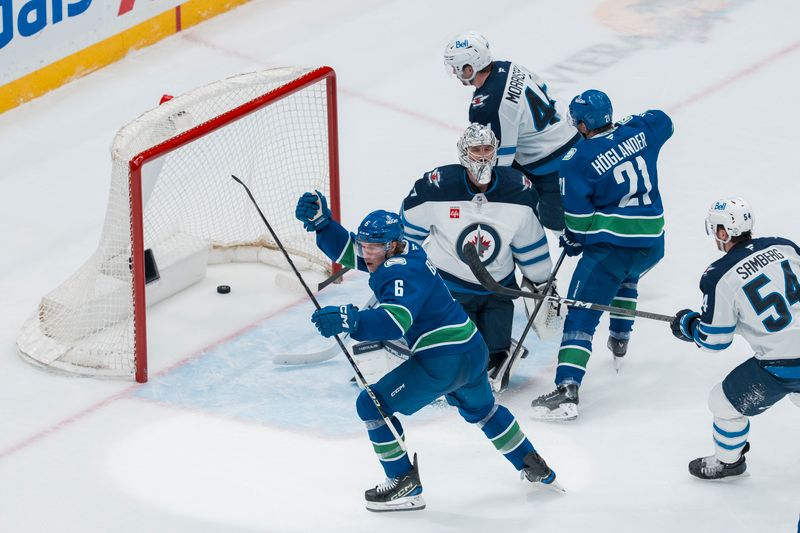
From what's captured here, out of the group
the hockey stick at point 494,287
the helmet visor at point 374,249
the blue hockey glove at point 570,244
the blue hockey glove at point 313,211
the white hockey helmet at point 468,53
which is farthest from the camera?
the white hockey helmet at point 468,53

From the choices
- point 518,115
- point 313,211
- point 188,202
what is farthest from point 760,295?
point 188,202

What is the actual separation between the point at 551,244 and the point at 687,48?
7.45 ft

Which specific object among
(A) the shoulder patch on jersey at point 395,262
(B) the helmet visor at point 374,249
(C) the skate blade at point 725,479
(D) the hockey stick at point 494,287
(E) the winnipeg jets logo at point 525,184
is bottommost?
(C) the skate blade at point 725,479

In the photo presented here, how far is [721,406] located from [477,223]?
3.75 ft

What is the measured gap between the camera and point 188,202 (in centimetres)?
682

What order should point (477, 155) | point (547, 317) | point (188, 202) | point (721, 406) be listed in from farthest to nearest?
point (188, 202)
point (547, 317)
point (477, 155)
point (721, 406)

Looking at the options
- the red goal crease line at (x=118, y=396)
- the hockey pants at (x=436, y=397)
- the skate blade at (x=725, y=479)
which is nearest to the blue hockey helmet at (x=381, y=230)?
the hockey pants at (x=436, y=397)

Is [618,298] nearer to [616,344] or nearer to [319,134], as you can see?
[616,344]

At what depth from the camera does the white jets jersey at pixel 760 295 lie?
16.8ft

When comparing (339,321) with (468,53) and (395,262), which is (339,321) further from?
(468,53)

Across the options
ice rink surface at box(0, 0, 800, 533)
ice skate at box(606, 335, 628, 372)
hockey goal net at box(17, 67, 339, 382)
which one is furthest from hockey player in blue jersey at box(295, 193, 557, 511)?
hockey goal net at box(17, 67, 339, 382)

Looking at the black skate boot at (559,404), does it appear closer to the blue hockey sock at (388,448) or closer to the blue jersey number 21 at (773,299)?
the blue hockey sock at (388,448)

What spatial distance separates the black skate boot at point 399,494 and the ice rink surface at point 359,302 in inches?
1.6

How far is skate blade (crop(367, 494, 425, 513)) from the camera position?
5.39 meters
